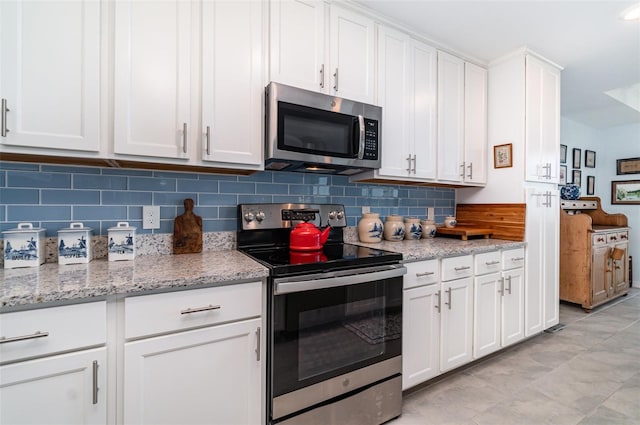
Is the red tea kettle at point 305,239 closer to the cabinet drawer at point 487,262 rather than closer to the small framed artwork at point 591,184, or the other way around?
the cabinet drawer at point 487,262

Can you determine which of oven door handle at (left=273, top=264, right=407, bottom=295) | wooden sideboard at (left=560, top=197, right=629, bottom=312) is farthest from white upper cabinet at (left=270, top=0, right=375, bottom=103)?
wooden sideboard at (left=560, top=197, right=629, bottom=312)

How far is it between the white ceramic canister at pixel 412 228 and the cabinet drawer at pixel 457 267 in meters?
0.49

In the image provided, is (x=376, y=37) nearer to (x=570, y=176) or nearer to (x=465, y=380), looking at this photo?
(x=465, y=380)

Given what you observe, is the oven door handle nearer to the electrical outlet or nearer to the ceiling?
the electrical outlet

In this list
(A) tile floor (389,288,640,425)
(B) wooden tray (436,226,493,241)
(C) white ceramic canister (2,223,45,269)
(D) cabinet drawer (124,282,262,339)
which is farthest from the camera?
(B) wooden tray (436,226,493,241)

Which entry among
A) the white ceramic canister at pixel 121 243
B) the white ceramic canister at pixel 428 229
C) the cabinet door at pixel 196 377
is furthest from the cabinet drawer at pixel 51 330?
the white ceramic canister at pixel 428 229

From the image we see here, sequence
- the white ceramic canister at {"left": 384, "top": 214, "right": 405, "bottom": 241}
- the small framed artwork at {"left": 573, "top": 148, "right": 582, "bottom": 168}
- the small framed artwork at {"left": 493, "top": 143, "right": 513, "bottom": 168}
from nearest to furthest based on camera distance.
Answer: the white ceramic canister at {"left": 384, "top": 214, "right": 405, "bottom": 241} → the small framed artwork at {"left": 493, "top": 143, "right": 513, "bottom": 168} → the small framed artwork at {"left": 573, "top": 148, "right": 582, "bottom": 168}

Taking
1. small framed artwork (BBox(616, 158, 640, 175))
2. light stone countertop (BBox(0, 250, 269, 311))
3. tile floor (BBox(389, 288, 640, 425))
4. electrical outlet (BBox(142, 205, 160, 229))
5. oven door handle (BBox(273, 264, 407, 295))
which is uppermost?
small framed artwork (BBox(616, 158, 640, 175))

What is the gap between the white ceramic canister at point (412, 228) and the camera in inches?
98.9

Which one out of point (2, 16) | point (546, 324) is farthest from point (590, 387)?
point (2, 16)

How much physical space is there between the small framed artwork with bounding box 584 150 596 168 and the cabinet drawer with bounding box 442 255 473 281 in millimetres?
4173

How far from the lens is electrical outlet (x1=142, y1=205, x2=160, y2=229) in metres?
1.66

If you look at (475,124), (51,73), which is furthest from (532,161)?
(51,73)

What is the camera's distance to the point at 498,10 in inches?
79.4
